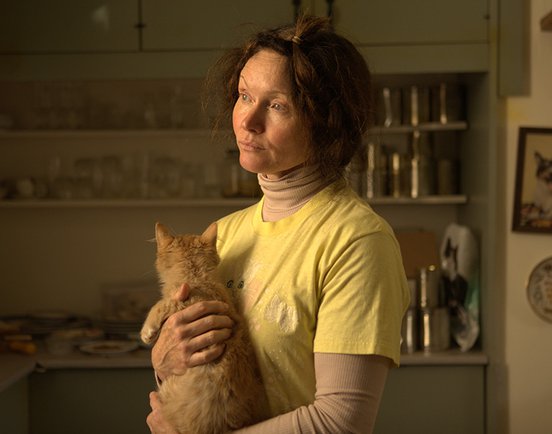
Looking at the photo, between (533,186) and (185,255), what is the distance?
213cm

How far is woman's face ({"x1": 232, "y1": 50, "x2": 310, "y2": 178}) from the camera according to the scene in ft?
4.06

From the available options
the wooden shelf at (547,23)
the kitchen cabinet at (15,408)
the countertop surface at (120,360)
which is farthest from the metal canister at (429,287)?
the kitchen cabinet at (15,408)

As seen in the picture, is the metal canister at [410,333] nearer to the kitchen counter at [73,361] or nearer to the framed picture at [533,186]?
the framed picture at [533,186]

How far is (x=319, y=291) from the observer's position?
120 cm

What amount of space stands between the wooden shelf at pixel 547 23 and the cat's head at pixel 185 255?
2.07 metres

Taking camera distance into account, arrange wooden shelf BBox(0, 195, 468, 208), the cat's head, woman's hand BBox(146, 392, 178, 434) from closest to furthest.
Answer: woman's hand BBox(146, 392, 178, 434) → the cat's head → wooden shelf BBox(0, 195, 468, 208)

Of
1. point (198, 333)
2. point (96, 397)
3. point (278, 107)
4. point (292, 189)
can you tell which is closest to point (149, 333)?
point (198, 333)

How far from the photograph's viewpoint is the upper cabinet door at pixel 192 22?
320 centimetres

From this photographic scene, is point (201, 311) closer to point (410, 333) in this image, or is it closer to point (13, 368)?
point (13, 368)

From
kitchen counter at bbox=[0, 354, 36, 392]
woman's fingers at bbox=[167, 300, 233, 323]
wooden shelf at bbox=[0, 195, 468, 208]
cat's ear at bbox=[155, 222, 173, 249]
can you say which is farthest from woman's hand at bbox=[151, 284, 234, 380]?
wooden shelf at bbox=[0, 195, 468, 208]

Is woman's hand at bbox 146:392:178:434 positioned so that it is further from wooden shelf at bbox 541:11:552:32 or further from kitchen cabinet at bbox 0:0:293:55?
wooden shelf at bbox 541:11:552:32

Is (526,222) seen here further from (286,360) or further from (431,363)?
(286,360)

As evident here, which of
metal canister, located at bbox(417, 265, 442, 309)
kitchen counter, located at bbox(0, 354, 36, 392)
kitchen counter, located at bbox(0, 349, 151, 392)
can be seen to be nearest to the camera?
kitchen counter, located at bbox(0, 354, 36, 392)

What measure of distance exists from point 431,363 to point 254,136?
85.5 inches
